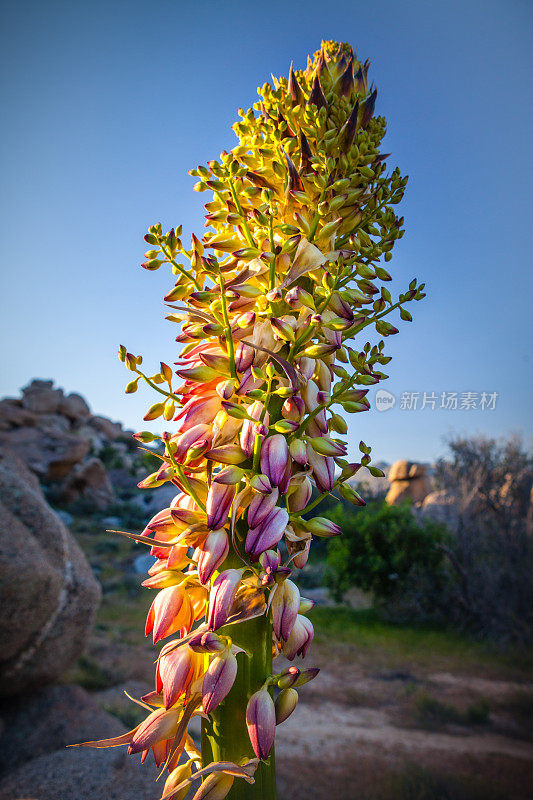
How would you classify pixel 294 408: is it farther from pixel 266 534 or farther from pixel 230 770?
pixel 230 770

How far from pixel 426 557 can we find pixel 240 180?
8.22m

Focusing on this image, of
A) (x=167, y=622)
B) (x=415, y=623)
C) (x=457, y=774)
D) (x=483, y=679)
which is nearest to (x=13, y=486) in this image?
(x=167, y=622)

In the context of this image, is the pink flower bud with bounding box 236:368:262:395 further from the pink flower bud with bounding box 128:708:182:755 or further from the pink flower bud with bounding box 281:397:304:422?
the pink flower bud with bounding box 128:708:182:755

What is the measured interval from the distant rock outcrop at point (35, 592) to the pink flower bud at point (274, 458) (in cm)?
282

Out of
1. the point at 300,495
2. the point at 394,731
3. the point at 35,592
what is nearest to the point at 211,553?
the point at 300,495

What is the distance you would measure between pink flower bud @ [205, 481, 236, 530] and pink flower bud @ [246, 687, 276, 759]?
21cm

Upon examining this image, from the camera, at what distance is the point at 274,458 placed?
0.56m

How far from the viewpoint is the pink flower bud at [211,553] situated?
54 centimetres

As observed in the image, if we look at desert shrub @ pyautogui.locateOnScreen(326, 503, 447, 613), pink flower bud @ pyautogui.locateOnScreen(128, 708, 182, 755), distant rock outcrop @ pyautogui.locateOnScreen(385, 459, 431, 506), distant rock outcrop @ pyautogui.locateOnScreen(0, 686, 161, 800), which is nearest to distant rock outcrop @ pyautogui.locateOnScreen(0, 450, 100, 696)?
distant rock outcrop @ pyautogui.locateOnScreen(0, 686, 161, 800)

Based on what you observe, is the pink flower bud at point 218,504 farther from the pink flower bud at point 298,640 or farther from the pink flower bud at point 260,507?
the pink flower bud at point 298,640

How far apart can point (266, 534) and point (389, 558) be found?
26.9ft

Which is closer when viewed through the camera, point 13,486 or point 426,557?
point 13,486

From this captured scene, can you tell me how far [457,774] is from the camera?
3348 mm

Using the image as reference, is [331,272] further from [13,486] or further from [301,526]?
[13,486]
